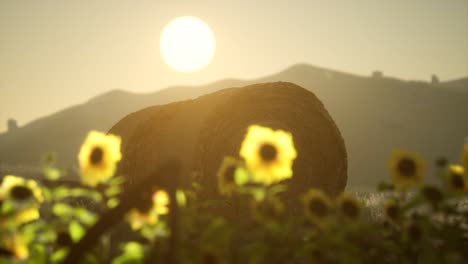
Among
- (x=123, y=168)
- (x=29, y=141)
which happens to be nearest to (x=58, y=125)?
(x=29, y=141)

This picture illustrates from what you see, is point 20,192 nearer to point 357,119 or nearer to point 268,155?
point 268,155

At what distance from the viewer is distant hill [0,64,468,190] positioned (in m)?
48.9

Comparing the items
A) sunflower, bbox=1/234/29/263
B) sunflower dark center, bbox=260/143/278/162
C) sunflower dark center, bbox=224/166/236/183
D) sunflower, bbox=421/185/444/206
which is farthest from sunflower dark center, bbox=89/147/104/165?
sunflower, bbox=421/185/444/206

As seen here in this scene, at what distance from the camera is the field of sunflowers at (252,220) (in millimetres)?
2238

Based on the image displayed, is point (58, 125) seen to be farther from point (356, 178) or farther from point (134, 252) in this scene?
point (134, 252)

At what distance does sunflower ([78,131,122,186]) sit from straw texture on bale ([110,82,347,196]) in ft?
12.3

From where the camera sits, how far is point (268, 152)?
2.66 metres

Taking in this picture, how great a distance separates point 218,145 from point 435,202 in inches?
185

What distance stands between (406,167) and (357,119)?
53.8 meters

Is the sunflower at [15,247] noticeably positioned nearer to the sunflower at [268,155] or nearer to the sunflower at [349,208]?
the sunflower at [268,155]

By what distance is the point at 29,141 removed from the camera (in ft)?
218

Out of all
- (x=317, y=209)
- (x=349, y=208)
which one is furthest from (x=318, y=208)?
(x=349, y=208)

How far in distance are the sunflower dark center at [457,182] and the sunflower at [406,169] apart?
0.44 ft

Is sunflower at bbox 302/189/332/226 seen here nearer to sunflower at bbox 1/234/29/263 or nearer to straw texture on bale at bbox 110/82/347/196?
sunflower at bbox 1/234/29/263
